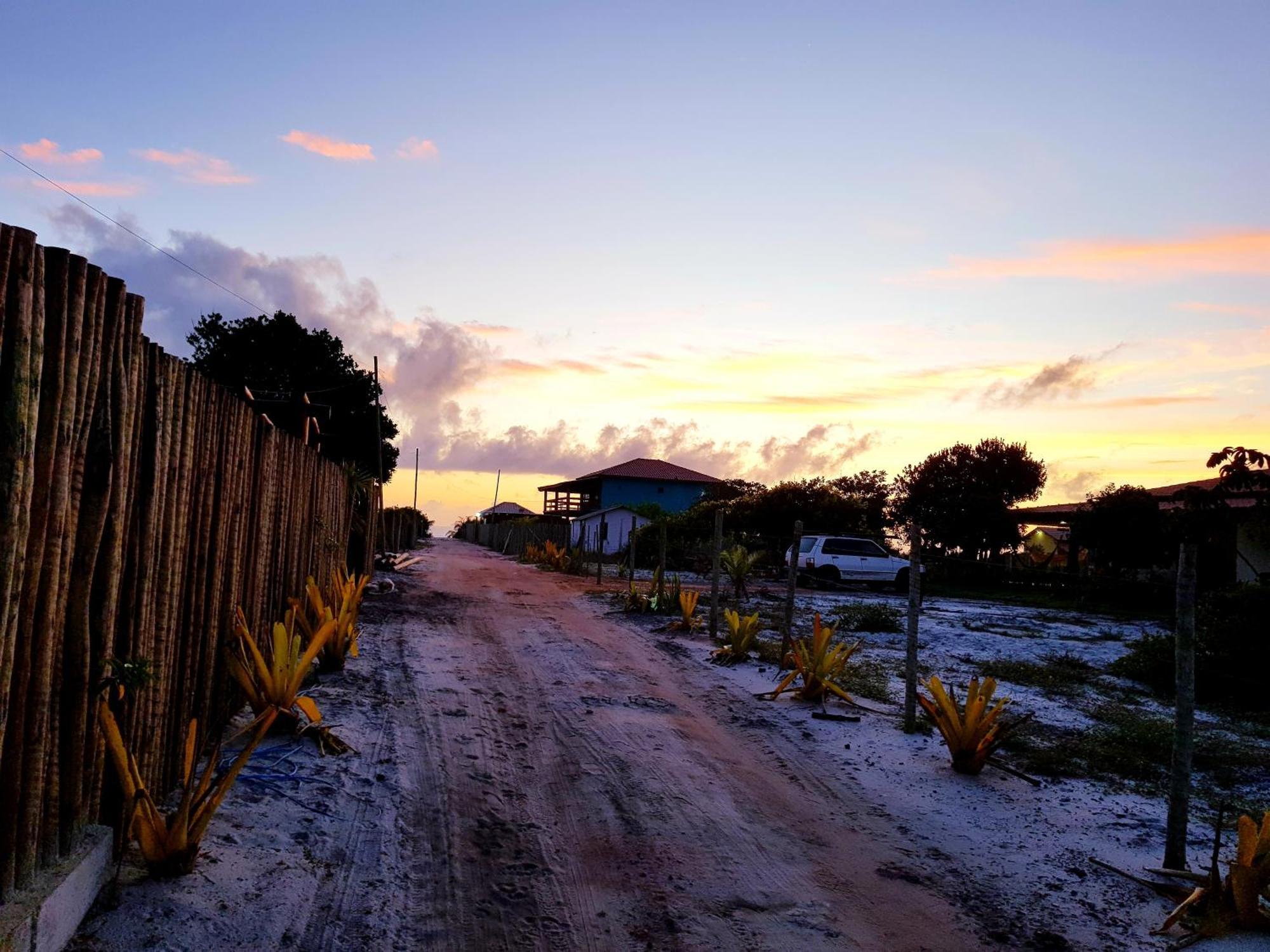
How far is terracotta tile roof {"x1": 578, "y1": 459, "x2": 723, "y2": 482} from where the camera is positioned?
5431 centimetres

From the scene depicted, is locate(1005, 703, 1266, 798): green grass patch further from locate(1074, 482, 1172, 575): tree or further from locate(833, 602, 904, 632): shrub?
locate(1074, 482, 1172, 575): tree

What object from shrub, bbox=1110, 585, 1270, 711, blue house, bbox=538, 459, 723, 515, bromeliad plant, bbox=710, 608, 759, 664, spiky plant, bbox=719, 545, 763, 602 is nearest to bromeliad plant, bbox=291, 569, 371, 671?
bromeliad plant, bbox=710, 608, 759, 664

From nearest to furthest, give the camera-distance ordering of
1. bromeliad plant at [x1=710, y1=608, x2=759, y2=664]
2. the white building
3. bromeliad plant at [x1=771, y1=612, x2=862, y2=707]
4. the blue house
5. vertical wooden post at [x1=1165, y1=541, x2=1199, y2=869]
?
1. vertical wooden post at [x1=1165, y1=541, x2=1199, y2=869]
2. bromeliad plant at [x1=771, y1=612, x2=862, y2=707]
3. bromeliad plant at [x1=710, y1=608, x2=759, y2=664]
4. the white building
5. the blue house

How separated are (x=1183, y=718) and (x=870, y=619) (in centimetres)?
1069

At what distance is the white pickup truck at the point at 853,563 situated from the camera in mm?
25703

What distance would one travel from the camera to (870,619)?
15.5 metres

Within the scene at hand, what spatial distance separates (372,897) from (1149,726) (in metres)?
7.27

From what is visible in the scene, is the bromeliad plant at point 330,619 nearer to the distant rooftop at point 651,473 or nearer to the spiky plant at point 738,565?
the spiky plant at point 738,565

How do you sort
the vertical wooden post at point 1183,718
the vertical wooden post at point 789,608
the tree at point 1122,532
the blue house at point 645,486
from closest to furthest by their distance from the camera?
the vertical wooden post at point 1183,718 → the vertical wooden post at point 789,608 → the tree at point 1122,532 → the blue house at point 645,486

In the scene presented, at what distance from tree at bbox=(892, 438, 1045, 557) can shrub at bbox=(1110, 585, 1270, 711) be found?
2085cm

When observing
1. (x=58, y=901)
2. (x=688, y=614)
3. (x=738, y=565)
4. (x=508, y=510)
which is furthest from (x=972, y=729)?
(x=508, y=510)

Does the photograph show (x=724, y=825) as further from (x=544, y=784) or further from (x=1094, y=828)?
(x=1094, y=828)

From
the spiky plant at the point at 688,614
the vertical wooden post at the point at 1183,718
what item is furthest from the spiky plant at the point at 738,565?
the vertical wooden post at the point at 1183,718

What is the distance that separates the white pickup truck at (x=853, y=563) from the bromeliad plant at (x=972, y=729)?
1891 centimetres
